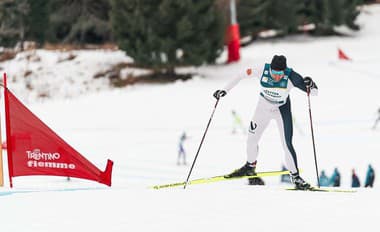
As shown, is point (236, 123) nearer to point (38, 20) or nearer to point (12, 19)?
point (38, 20)

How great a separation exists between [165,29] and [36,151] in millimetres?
21908

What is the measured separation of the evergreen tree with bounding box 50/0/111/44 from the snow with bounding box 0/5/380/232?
2.44 metres

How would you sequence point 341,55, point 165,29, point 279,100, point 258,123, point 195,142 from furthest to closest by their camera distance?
1. point 341,55
2. point 165,29
3. point 195,142
4. point 258,123
5. point 279,100

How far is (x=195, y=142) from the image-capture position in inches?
846

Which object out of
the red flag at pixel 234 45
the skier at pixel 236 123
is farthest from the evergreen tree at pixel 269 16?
the skier at pixel 236 123

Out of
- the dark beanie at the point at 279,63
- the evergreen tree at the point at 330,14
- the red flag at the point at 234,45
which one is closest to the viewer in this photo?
the dark beanie at the point at 279,63

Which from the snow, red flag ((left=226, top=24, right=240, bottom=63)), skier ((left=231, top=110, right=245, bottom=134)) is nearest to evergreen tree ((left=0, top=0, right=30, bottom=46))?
the snow

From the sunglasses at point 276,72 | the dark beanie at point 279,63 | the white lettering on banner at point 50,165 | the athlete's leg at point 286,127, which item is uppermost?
the dark beanie at point 279,63

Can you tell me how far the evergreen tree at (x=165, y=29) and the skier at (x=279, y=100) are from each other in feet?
68.7

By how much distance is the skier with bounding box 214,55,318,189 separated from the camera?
25.3 ft

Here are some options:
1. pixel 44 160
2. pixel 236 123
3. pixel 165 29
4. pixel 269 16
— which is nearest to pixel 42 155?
pixel 44 160

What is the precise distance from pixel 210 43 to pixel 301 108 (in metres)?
6.75

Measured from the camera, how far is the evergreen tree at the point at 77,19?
34.4 meters

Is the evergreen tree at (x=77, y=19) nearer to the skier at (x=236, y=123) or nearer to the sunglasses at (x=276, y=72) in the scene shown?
the skier at (x=236, y=123)
